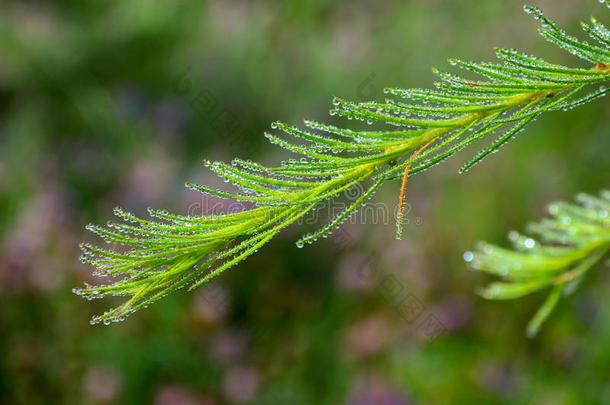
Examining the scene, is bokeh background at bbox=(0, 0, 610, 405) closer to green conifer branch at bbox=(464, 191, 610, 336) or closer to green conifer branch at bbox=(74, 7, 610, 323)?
green conifer branch at bbox=(464, 191, 610, 336)

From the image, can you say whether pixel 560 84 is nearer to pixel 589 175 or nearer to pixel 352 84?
pixel 589 175

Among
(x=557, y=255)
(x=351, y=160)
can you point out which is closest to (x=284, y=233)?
(x=557, y=255)

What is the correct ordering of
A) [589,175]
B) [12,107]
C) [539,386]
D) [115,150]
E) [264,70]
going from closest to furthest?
[539,386] < [589,175] < [115,150] < [264,70] < [12,107]

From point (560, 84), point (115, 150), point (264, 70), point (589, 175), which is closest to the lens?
point (560, 84)

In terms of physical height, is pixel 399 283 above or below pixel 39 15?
below

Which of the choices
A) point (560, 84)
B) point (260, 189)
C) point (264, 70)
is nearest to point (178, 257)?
point (260, 189)

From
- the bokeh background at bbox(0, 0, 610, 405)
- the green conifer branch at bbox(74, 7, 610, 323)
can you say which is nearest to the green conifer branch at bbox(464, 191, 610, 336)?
the green conifer branch at bbox(74, 7, 610, 323)

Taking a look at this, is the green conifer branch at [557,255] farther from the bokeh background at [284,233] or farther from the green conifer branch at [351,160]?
the bokeh background at [284,233]

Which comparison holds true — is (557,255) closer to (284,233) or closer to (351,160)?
(351,160)

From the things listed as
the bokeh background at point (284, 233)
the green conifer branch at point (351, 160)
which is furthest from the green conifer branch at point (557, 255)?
the bokeh background at point (284, 233)
